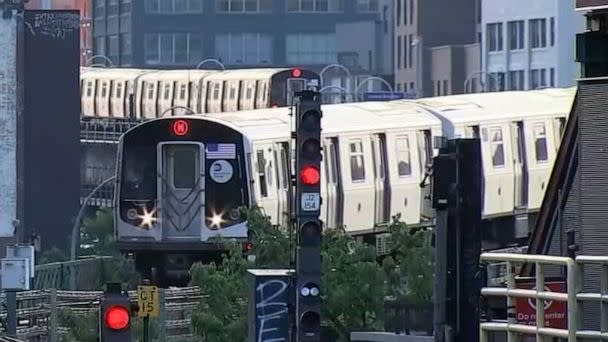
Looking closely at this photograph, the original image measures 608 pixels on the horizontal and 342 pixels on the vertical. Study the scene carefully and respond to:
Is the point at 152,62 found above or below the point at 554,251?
above

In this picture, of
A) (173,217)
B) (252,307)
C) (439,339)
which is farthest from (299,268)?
(173,217)

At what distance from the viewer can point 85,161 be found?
67.1m

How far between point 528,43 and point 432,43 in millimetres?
18979

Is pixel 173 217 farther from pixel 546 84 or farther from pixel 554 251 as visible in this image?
pixel 546 84

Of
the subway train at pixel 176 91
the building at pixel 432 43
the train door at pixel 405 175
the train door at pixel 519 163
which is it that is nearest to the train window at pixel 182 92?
the subway train at pixel 176 91

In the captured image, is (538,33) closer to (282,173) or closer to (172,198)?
(172,198)

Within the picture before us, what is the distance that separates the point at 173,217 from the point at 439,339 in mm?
16776

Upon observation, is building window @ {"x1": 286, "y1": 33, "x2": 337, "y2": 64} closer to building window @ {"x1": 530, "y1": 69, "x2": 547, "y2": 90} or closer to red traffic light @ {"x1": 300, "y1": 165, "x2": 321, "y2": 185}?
building window @ {"x1": 530, "y1": 69, "x2": 547, "y2": 90}

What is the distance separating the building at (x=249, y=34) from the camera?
376 ft

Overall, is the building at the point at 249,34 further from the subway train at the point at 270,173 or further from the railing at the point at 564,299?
the railing at the point at 564,299

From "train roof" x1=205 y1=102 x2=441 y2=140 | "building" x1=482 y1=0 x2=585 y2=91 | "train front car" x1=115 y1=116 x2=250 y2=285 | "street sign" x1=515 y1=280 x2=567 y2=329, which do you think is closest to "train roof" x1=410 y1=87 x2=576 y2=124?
"train roof" x1=205 y1=102 x2=441 y2=140

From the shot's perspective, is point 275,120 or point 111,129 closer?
point 275,120

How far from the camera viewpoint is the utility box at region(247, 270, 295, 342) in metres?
18.4

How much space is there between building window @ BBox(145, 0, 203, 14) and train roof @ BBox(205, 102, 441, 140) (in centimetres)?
8019
